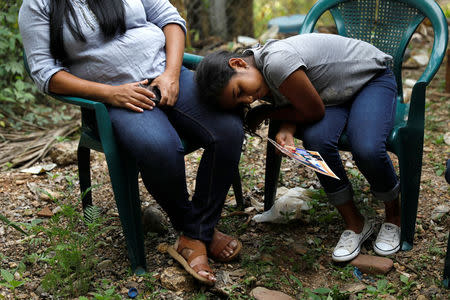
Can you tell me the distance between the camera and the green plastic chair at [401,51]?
214 centimetres

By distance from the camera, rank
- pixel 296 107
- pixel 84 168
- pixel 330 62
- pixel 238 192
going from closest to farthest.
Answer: pixel 296 107 → pixel 330 62 → pixel 84 168 → pixel 238 192

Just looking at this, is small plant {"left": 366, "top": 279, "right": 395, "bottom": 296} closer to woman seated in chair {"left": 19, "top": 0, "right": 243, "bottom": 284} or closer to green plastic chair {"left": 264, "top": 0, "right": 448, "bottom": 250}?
Result: green plastic chair {"left": 264, "top": 0, "right": 448, "bottom": 250}

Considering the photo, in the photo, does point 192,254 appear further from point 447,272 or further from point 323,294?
point 447,272

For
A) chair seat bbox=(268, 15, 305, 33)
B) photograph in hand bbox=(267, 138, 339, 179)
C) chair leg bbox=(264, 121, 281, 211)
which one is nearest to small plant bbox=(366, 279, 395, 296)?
photograph in hand bbox=(267, 138, 339, 179)

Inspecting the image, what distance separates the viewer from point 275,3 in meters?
7.55

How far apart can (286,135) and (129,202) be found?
76 cm

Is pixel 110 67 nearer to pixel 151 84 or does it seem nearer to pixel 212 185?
pixel 151 84

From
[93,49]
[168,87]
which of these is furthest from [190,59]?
[93,49]

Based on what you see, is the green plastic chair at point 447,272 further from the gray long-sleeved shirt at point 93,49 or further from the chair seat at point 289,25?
the chair seat at point 289,25

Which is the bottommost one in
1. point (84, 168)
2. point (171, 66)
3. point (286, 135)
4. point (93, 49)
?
point (84, 168)

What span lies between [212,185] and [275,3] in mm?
5937

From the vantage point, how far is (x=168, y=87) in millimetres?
2227

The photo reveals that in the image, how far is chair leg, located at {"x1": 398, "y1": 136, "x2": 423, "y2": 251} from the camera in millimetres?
2154

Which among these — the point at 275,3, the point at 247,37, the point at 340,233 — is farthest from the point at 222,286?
the point at 275,3
